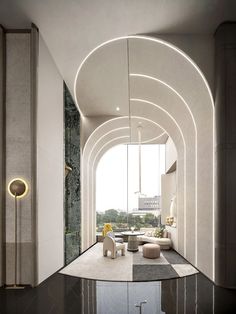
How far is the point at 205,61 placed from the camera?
18.9ft

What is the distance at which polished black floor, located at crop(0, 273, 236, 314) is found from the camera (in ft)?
13.2

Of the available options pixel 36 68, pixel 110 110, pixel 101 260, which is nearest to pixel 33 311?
pixel 36 68

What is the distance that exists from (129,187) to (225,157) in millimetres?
9902

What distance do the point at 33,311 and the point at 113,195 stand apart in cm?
1109

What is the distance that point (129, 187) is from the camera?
15.1 meters

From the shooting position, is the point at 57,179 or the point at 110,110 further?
the point at 110,110

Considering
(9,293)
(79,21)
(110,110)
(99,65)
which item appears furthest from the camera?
(110,110)

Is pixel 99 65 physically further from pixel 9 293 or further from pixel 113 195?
pixel 113 195

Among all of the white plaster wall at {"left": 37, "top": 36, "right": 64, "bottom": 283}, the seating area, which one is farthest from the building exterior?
the white plaster wall at {"left": 37, "top": 36, "right": 64, "bottom": 283}

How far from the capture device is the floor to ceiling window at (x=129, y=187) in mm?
14789

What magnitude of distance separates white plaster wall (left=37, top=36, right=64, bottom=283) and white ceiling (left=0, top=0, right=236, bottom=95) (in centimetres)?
54

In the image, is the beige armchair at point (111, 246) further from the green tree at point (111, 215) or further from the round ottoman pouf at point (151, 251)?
the green tree at point (111, 215)

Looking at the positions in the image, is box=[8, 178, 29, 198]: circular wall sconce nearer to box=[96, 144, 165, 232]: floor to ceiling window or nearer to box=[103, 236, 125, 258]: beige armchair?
box=[103, 236, 125, 258]: beige armchair

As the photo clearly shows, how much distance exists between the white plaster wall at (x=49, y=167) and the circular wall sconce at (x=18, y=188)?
25 cm
